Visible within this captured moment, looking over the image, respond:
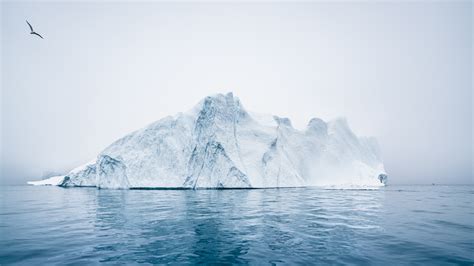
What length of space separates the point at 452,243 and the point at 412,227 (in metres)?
2.40

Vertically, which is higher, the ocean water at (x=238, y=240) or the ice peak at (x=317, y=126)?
the ice peak at (x=317, y=126)

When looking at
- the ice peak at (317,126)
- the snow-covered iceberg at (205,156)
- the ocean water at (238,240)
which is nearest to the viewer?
the ocean water at (238,240)

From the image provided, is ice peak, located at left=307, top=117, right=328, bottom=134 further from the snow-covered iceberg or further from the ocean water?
the ocean water

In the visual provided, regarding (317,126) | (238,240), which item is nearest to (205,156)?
(317,126)

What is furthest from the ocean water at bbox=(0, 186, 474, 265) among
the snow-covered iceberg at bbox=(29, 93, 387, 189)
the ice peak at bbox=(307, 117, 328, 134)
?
the ice peak at bbox=(307, 117, 328, 134)

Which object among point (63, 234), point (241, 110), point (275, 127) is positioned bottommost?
point (63, 234)

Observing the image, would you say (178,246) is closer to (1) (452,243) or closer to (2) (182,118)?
(1) (452,243)

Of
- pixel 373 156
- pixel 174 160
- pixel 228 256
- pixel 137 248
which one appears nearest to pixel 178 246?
pixel 137 248

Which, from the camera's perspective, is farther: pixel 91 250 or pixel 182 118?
pixel 182 118

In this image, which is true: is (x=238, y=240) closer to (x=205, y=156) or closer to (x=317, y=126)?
(x=205, y=156)

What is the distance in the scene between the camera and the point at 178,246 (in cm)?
713

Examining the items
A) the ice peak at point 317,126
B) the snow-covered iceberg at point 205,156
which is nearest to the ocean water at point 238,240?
the snow-covered iceberg at point 205,156

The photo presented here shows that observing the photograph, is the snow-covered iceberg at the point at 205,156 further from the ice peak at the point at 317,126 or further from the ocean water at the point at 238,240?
the ocean water at the point at 238,240

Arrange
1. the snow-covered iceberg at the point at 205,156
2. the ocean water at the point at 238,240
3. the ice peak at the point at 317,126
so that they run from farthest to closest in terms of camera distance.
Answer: the ice peak at the point at 317,126 → the snow-covered iceberg at the point at 205,156 → the ocean water at the point at 238,240
